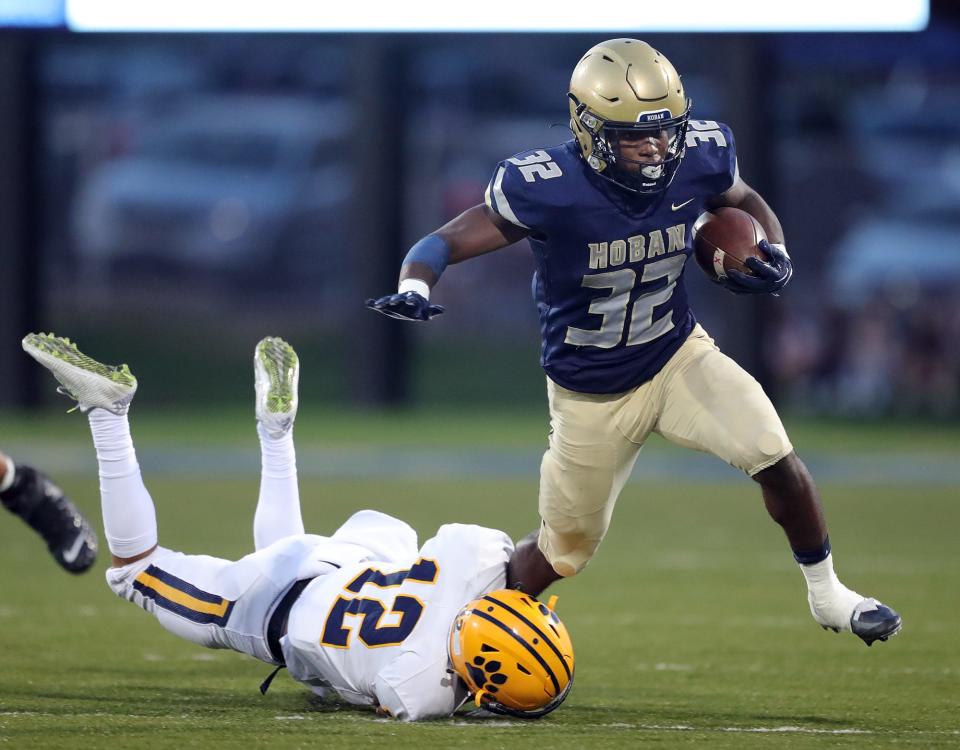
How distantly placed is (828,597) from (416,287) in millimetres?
1245

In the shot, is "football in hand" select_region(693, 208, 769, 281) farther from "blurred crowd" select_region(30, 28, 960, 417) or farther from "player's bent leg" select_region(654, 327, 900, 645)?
"blurred crowd" select_region(30, 28, 960, 417)

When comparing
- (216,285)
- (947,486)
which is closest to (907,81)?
(216,285)

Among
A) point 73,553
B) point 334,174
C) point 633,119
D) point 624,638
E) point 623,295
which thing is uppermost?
point 633,119

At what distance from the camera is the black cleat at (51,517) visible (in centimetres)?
424

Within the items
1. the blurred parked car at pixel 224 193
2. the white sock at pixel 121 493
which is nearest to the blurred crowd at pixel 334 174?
the blurred parked car at pixel 224 193

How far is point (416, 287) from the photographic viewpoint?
Answer: 3.89 m

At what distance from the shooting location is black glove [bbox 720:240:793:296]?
4.07 m

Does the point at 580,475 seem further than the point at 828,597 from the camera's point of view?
Yes

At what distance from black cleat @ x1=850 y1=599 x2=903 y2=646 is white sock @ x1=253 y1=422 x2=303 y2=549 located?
4.89 ft

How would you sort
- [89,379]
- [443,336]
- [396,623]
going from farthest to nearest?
1. [443,336]
2. [89,379]
3. [396,623]

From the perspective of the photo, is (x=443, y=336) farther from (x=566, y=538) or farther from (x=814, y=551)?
(x=814, y=551)

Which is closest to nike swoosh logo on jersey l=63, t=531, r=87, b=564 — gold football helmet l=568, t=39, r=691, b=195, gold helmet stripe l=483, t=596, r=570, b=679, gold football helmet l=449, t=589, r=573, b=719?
gold football helmet l=449, t=589, r=573, b=719

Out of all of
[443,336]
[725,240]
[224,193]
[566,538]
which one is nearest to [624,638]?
[566,538]

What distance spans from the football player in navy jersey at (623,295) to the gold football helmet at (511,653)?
41cm
